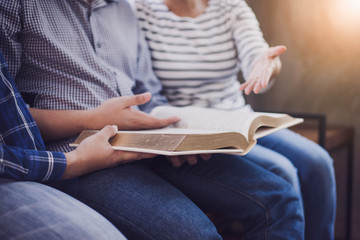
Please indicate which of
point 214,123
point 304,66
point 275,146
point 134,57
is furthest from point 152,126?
point 304,66

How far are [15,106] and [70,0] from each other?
33cm

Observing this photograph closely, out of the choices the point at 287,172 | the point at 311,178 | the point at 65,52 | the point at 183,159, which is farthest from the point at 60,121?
the point at 311,178

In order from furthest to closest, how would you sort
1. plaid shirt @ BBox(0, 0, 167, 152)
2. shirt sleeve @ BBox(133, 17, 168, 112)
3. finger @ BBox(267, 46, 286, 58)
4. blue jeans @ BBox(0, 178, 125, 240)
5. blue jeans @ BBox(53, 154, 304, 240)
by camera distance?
1. shirt sleeve @ BBox(133, 17, 168, 112)
2. finger @ BBox(267, 46, 286, 58)
3. plaid shirt @ BBox(0, 0, 167, 152)
4. blue jeans @ BBox(53, 154, 304, 240)
5. blue jeans @ BBox(0, 178, 125, 240)

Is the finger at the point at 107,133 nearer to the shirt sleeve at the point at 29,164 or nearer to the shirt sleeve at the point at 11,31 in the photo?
the shirt sleeve at the point at 29,164

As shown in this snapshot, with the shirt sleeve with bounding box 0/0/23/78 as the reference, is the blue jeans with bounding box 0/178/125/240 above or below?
below

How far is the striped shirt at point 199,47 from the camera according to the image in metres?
1.03

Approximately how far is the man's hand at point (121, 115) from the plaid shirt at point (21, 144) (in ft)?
0.45

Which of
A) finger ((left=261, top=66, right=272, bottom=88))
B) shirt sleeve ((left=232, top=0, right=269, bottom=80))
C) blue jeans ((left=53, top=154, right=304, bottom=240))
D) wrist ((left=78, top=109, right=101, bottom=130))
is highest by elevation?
shirt sleeve ((left=232, top=0, right=269, bottom=80))

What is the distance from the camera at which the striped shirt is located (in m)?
1.03

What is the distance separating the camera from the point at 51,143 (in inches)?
29.9

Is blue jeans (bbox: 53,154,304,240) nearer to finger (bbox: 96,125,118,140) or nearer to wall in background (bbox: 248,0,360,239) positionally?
finger (bbox: 96,125,118,140)

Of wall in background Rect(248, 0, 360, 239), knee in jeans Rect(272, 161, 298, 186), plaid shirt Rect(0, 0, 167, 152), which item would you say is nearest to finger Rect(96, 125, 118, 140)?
plaid shirt Rect(0, 0, 167, 152)

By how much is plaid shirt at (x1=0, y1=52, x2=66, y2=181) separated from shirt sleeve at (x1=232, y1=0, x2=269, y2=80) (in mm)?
552

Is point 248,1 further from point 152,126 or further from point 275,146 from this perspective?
point 152,126
